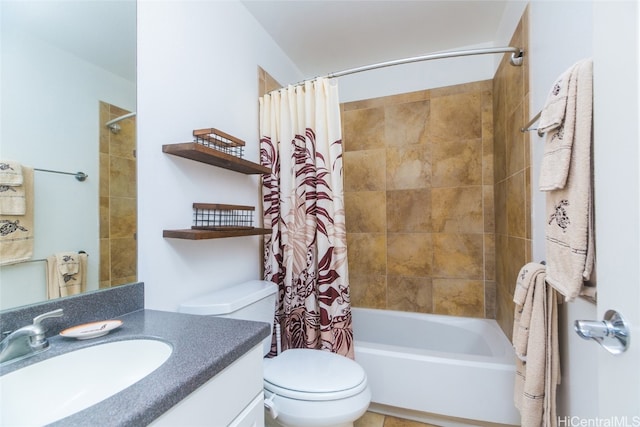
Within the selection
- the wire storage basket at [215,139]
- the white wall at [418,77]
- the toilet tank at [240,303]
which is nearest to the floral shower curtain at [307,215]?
the toilet tank at [240,303]

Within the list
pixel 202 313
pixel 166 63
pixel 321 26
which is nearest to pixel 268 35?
pixel 321 26

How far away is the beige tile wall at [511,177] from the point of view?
142 centimetres

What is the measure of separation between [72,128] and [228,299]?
837mm

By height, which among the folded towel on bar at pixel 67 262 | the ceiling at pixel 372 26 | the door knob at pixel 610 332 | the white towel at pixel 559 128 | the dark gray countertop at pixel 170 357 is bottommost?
the dark gray countertop at pixel 170 357

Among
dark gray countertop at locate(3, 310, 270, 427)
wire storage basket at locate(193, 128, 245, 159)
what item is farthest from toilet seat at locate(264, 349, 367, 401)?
wire storage basket at locate(193, 128, 245, 159)

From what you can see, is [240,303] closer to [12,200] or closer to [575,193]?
[12,200]

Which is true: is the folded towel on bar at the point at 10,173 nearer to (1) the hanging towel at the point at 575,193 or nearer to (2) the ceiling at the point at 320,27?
(2) the ceiling at the point at 320,27

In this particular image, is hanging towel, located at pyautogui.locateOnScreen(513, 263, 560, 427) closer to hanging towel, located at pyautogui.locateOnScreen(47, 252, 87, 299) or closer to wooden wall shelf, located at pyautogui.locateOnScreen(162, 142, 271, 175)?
wooden wall shelf, located at pyautogui.locateOnScreen(162, 142, 271, 175)

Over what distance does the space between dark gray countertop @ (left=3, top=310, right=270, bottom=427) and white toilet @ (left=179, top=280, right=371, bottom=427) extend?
11.0 inches

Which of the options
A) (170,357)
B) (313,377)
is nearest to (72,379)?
(170,357)

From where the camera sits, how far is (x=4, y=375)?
0.59m

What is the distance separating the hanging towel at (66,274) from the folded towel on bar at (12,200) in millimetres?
156

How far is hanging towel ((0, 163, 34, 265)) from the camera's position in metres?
0.72

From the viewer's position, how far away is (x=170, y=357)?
2.18 feet
